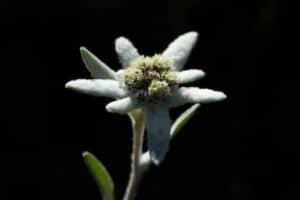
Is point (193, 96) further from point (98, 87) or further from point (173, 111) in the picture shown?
point (173, 111)

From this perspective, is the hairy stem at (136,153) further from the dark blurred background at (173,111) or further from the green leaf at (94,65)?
the dark blurred background at (173,111)

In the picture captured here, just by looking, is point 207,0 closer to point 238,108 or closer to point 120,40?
point 238,108

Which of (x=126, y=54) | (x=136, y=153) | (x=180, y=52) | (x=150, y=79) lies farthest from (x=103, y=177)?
(x=180, y=52)

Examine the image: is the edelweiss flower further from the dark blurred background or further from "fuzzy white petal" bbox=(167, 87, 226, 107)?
the dark blurred background

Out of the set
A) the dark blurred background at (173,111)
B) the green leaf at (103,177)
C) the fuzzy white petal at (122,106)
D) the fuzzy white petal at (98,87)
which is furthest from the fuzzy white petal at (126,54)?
the dark blurred background at (173,111)

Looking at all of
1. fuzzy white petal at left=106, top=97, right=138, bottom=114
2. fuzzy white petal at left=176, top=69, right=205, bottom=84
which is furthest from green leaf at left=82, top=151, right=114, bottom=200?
fuzzy white petal at left=176, top=69, right=205, bottom=84

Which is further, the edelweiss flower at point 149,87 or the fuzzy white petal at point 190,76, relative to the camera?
the fuzzy white petal at point 190,76
